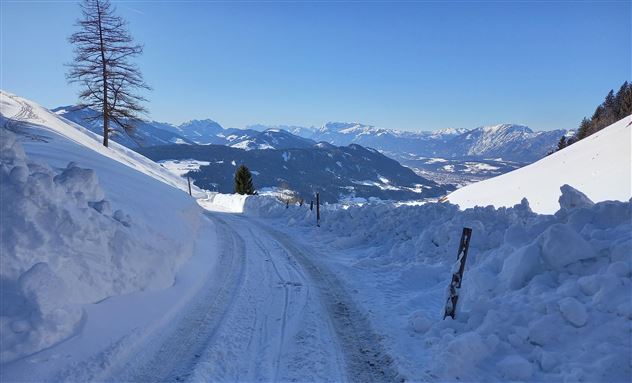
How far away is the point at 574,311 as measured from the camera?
16.1ft

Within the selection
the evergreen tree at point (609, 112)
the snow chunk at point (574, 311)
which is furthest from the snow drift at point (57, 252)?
the evergreen tree at point (609, 112)

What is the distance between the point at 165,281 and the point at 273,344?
3.31 meters

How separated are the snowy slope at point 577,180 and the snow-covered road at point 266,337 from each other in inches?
609

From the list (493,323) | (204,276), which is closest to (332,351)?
(493,323)

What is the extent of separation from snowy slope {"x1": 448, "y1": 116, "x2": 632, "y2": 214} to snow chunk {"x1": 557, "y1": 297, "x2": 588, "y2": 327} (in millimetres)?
15351

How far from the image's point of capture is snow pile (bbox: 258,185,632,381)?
15.3 feet

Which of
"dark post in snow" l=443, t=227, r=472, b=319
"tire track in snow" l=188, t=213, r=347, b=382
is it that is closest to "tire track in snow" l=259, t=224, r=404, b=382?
"tire track in snow" l=188, t=213, r=347, b=382

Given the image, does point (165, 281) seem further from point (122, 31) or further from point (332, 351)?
point (122, 31)

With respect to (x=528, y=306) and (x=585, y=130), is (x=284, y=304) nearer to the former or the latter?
(x=528, y=306)

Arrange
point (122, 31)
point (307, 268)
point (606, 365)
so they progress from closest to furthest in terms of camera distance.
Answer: point (606, 365), point (307, 268), point (122, 31)

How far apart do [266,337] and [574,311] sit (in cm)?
450

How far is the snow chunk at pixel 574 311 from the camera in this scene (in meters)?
4.84

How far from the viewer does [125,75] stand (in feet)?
81.3

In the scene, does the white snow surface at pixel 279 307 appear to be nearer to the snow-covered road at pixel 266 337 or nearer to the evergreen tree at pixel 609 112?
the snow-covered road at pixel 266 337
